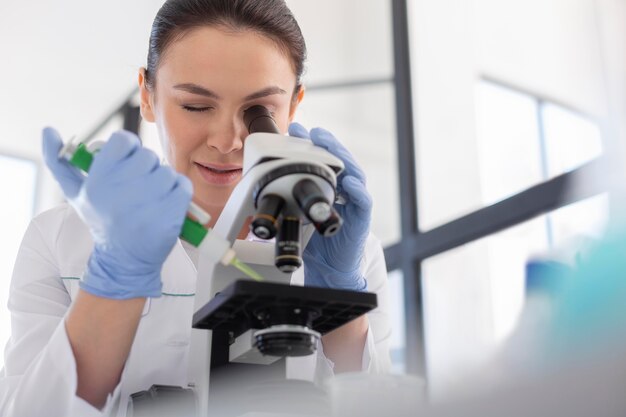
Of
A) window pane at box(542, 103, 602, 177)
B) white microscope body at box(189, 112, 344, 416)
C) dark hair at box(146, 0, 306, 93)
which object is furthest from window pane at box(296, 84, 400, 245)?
white microscope body at box(189, 112, 344, 416)

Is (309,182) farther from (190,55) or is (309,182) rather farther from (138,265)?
(190,55)

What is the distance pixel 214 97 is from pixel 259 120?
0.26m

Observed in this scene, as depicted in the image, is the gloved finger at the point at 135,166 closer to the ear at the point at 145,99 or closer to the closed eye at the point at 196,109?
the closed eye at the point at 196,109

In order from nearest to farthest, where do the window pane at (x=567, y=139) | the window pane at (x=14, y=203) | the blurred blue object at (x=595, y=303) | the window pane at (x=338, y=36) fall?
the blurred blue object at (x=595, y=303), the window pane at (x=567, y=139), the window pane at (x=338, y=36), the window pane at (x=14, y=203)

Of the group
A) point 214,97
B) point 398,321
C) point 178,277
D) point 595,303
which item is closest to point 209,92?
point 214,97

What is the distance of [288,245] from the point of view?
40.8 inches

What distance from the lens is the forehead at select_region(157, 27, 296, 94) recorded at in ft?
5.28

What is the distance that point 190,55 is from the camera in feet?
5.45

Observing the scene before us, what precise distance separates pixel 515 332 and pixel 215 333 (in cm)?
70

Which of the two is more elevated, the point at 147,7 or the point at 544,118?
the point at 147,7

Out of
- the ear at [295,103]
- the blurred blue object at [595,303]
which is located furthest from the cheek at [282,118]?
the blurred blue object at [595,303]

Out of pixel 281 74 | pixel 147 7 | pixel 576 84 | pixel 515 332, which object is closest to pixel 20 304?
pixel 281 74

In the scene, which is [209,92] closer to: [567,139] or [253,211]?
[253,211]

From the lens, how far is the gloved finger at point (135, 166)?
3.55 ft
